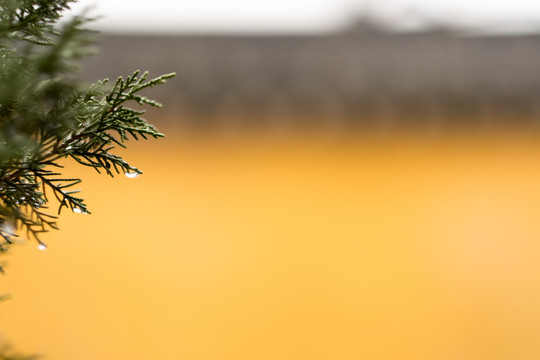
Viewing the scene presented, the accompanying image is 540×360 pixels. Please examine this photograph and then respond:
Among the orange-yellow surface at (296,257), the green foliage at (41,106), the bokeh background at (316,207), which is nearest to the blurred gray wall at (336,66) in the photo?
the bokeh background at (316,207)

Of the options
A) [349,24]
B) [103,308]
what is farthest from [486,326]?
[103,308]

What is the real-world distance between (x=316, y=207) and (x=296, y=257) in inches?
7.0

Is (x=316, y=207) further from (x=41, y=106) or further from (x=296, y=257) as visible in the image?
(x=41, y=106)

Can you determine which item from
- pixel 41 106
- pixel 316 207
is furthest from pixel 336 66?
pixel 41 106

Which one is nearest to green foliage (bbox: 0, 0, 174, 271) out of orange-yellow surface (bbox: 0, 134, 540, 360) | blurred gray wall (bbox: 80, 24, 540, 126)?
blurred gray wall (bbox: 80, 24, 540, 126)

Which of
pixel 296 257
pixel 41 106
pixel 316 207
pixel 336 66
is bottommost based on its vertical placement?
pixel 41 106

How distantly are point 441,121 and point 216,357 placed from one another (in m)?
1.08

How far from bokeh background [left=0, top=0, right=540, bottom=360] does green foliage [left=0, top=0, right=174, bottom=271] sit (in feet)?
4.30

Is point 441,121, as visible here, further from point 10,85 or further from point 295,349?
point 10,85

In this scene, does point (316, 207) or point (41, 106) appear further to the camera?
point (316, 207)

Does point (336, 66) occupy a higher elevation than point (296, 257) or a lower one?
higher

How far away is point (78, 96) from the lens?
34cm

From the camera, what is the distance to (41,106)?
334 millimetres

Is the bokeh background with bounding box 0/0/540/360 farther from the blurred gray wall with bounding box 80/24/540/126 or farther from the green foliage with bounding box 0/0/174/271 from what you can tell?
the green foliage with bounding box 0/0/174/271
